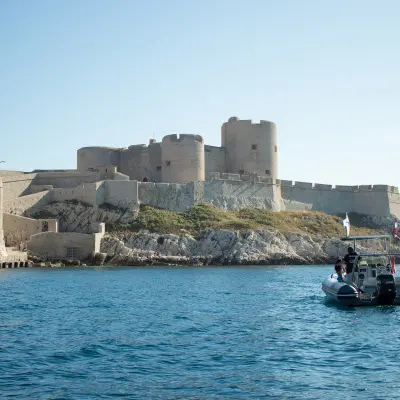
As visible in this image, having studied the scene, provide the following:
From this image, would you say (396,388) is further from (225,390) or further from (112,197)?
(112,197)

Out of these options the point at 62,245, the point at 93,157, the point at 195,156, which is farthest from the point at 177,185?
the point at 62,245

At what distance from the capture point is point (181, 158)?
50.9m

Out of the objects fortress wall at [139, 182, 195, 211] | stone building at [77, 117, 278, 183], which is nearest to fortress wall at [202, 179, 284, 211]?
fortress wall at [139, 182, 195, 211]

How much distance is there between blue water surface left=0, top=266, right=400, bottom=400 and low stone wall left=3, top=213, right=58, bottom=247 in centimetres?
1611

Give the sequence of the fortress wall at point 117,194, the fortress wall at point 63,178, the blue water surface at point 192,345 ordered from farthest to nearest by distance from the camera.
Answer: the fortress wall at point 63,178 < the fortress wall at point 117,194 < the blue water surface at point 192,345

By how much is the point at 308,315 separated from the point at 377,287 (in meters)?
2.69

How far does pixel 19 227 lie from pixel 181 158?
1407 cm

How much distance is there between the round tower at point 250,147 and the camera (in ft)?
182

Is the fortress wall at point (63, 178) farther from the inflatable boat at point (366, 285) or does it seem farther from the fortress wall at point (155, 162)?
the inflatable boat at point (366, 285)

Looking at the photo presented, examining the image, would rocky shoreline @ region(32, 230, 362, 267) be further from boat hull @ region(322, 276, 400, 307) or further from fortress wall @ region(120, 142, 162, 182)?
boat hull @ region(322, 276, 400, 307)

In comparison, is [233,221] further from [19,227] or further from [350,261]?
[350,261]

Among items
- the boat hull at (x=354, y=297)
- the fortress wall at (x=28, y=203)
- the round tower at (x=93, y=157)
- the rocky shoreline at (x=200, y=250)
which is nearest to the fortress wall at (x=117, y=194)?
the rocky shoreline at (x=200, y=250)

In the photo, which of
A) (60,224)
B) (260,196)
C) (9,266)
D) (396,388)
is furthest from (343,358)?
(260,196)

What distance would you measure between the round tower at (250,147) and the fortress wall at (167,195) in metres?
7.13
